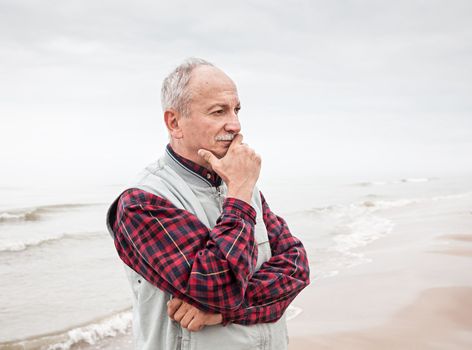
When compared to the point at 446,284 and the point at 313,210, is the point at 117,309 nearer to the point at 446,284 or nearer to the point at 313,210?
the point at 446,284

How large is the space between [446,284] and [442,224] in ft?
22.2

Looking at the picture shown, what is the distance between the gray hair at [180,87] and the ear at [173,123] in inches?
0.9

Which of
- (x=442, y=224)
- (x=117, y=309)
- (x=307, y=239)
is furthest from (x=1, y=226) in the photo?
(x=442, y=224)

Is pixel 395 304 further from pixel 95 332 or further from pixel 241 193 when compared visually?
pixel 241 193

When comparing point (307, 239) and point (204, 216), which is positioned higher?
point (204, 216)

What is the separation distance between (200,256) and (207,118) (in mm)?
618

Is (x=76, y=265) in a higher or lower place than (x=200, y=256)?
lower

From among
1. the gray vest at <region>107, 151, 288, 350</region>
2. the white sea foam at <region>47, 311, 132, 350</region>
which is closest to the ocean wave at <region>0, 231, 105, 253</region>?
the white sea foam at <region>47, 311, 132, 350</region>

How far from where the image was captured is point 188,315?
176cm

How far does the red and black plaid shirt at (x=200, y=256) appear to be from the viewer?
5.50 feet

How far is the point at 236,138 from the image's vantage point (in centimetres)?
203

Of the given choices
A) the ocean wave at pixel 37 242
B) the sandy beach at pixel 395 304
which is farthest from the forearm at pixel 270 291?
the ocean wave at pixel 37 242

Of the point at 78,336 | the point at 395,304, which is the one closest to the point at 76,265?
the point at 78,336

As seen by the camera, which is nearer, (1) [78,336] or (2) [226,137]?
(2) [226,137]
